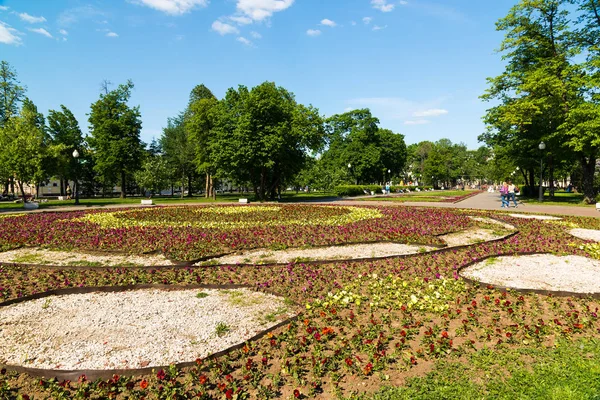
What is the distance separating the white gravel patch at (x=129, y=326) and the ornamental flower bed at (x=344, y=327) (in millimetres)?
353

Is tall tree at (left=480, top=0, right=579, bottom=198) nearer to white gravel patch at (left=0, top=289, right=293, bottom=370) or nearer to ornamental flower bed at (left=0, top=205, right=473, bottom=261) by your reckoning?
ornamental flower bed at (left=0, top=205, right=473, bottom=261)

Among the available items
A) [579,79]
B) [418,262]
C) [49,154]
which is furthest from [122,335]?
[49,154]

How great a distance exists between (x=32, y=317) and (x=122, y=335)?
1.78 metres

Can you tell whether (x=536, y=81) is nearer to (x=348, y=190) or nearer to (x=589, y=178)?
(x=589, y=178)

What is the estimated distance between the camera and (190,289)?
6801 millimetres

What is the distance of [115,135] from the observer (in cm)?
4956

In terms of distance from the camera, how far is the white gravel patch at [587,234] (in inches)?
468

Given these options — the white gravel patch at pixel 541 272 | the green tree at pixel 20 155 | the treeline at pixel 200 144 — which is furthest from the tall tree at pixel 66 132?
the white gravel patch at pixel 541 272

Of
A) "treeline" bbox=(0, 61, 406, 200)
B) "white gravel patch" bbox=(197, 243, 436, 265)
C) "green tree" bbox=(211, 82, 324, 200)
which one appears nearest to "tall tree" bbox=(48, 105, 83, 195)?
"treeline" bbox=(0, 61, 406, 200)

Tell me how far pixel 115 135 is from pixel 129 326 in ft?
169

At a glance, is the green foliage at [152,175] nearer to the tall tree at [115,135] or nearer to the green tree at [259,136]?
the tall tree at [115,135]

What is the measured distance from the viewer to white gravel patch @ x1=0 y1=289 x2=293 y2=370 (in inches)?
165

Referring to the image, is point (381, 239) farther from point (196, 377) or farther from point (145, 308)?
point (196, 377)

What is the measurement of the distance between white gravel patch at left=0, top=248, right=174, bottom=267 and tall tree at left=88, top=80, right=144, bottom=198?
41889 mm
